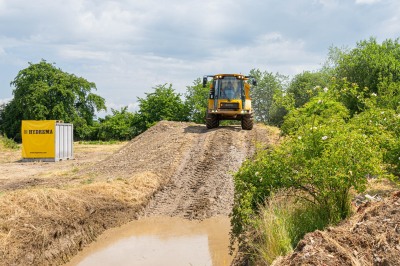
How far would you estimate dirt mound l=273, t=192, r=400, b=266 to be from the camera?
186 inches

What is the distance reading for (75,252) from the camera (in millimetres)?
10086

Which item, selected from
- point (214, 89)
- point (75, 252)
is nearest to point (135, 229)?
point (75, 252)

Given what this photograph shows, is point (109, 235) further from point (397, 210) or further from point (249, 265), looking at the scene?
point (397, 210)

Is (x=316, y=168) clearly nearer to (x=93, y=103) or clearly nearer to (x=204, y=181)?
(x=204, y=181)

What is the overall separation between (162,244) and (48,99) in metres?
40.6

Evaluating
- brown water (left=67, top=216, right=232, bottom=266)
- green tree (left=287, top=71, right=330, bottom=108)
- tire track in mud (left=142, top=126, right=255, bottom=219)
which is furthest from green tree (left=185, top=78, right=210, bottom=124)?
brown water (left=67, top=216, right=232, bottom=266)

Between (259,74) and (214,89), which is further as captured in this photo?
(259,74)

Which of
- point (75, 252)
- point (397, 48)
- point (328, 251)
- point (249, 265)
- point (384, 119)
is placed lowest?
point (75, 252)

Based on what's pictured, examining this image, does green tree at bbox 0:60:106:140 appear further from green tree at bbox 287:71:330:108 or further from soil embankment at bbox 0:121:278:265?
soil embankment at bbox 0:121:278:265

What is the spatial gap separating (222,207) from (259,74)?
2175 inches

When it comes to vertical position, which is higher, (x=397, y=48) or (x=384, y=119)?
(x=397, y=48)

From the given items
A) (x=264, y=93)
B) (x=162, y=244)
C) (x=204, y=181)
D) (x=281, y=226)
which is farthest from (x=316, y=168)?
(x=264, y=93)

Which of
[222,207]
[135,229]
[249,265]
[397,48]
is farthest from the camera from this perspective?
[397,48]

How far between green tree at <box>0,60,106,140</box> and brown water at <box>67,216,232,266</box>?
3755cm
